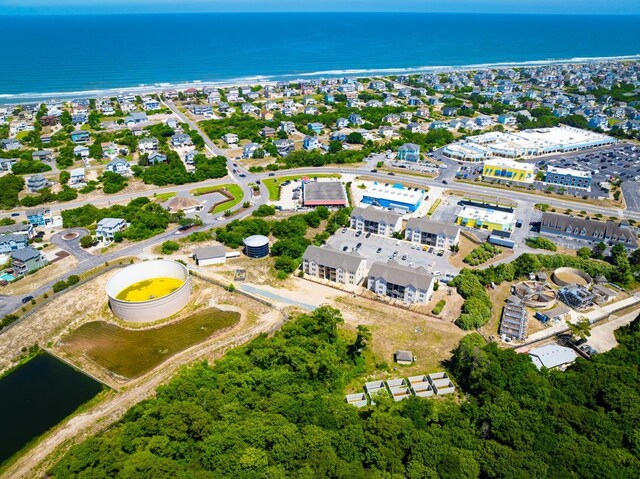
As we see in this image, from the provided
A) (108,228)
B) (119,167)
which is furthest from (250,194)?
(119,167)

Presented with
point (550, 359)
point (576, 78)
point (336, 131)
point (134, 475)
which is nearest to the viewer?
point (134, 475)

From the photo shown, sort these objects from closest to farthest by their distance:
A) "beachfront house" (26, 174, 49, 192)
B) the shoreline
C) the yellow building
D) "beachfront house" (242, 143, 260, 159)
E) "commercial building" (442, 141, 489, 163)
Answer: "beachfront house" (26, 174, 49, 192) < the yellow building < "commercial building" (442, 141, 489, 163) < "beachfront house" (242, 143, 260, 159) < the shoreline

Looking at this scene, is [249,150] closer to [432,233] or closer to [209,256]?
[209,256]

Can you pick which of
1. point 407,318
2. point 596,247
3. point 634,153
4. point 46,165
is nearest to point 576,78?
point 634,153

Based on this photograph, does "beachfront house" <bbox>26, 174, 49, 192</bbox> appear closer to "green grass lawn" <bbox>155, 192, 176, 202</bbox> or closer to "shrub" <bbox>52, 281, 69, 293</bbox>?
"green grass lawn" <bbox>155, 192, 176, 202</bbox>

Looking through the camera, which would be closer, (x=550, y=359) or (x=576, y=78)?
(x=550, y=359)

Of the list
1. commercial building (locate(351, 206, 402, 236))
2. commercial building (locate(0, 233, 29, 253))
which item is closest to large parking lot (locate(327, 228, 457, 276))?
commercial building (locate(351, 206, 402, 236))

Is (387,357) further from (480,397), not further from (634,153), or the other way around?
(634,153)
